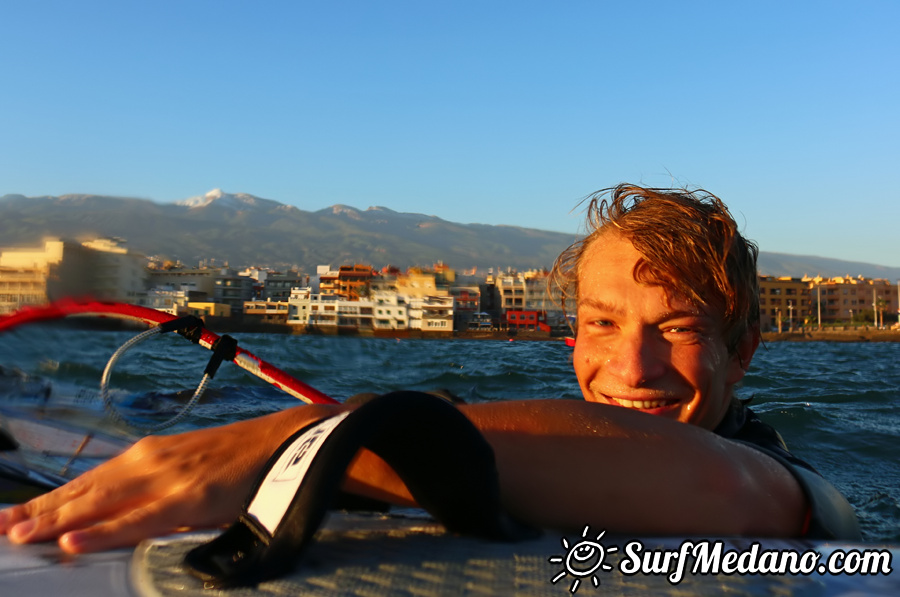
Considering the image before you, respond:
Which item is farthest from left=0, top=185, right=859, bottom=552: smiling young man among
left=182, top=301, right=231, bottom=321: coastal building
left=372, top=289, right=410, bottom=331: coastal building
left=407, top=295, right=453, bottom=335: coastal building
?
left=372, top=289, right=410, bottom=331: coastal building

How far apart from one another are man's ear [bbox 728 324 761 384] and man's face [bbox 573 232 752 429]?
0.03 meters

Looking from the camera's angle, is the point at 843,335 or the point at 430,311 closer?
the point at 430,311

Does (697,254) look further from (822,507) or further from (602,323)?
(822,507)

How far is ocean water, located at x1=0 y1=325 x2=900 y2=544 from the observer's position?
6.48 ft

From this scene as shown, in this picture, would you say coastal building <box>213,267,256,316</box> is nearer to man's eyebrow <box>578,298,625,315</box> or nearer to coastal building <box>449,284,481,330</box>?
man's eyebrow <box>578,298,625,315</box>

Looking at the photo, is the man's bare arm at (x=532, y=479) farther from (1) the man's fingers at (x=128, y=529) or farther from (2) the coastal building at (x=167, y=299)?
(2) the coastal building at (x=167, y=299)

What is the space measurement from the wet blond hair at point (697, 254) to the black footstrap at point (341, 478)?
2.15 feet

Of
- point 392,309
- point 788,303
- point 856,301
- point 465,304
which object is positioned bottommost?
point 392,309

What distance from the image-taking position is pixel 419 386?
16.3 feet

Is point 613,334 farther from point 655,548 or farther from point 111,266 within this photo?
point 111,266

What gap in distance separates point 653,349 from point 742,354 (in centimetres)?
26

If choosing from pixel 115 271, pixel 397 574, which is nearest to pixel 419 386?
pixel 115 271

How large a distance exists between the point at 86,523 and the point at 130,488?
50 millimetres

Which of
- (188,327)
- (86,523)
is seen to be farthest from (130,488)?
(188,327)
